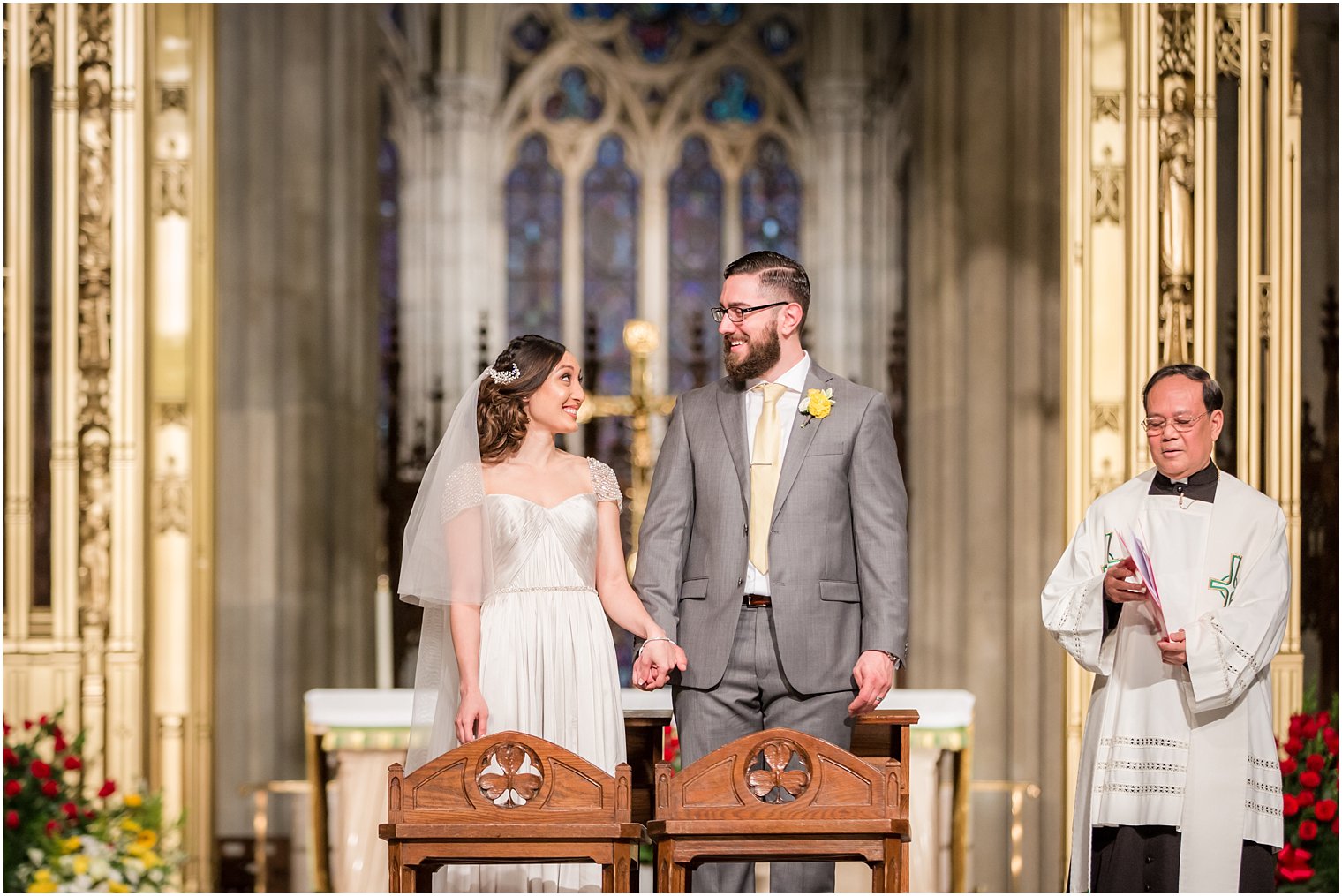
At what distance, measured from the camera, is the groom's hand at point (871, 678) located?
4.28 metres

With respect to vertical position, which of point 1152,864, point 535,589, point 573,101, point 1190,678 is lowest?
point 1152,864

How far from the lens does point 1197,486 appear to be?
4.57 meters

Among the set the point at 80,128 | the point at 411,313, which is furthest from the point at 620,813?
the point at 411,313

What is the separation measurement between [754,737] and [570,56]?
12083 mm

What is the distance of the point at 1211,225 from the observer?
A: 266 inches

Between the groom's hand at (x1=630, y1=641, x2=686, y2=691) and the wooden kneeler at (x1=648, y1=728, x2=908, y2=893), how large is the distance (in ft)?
1.93

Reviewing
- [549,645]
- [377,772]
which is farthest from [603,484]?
[377,772]

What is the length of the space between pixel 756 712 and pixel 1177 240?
3.37m

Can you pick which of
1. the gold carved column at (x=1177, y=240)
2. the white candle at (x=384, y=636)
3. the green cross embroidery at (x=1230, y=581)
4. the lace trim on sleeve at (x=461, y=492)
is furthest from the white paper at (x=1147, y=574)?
the white candle at (x=384, y=636)

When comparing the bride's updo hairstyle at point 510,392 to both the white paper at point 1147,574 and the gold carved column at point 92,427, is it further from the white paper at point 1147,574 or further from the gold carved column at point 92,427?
the gold carved column at point 92,427

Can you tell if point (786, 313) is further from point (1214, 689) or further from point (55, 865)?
point (55, 865)

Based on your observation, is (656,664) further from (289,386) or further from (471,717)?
(289,386)

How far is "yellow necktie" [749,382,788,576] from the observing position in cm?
442

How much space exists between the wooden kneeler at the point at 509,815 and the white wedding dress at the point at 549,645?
0.93 metres
